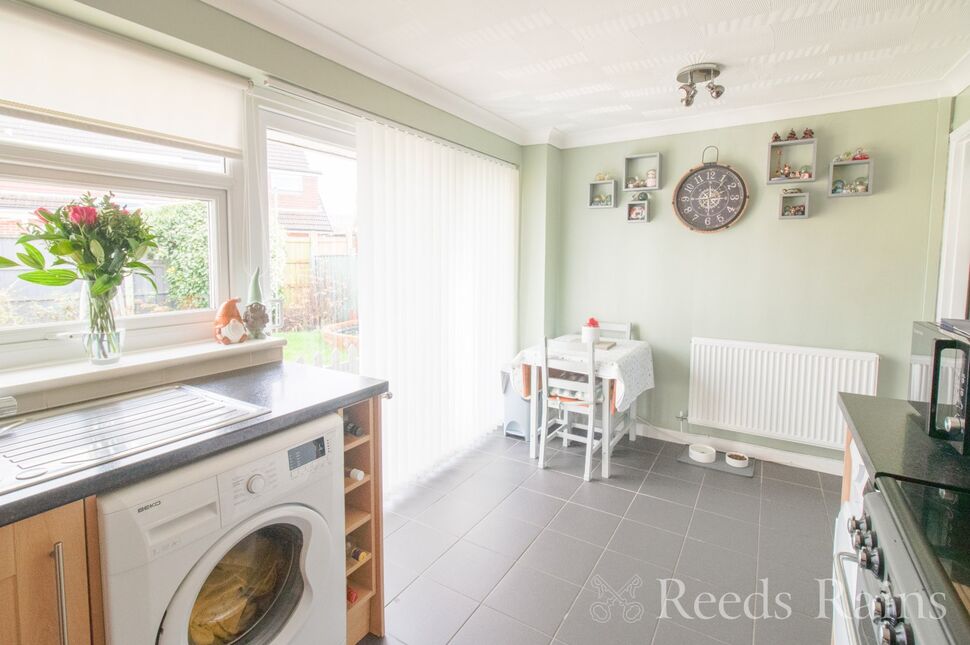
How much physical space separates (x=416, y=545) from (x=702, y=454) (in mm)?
2095

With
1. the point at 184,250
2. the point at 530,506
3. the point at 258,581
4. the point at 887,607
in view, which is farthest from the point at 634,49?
the point at 258,581

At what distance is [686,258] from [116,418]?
3.45 metres

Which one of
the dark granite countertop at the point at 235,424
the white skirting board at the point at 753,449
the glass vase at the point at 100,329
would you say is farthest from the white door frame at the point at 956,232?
the glass vase at the point at 100,329

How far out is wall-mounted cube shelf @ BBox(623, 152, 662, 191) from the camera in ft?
11.7

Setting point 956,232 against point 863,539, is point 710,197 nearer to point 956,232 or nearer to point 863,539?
point 956,232

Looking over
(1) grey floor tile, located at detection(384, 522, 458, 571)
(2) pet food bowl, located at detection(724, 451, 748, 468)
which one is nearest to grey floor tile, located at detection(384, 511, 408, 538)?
(1) grey floor tile, located at detection(384, 522, 458, 571)

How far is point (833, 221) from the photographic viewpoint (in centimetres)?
308

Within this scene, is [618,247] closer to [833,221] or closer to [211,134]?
[833,221]

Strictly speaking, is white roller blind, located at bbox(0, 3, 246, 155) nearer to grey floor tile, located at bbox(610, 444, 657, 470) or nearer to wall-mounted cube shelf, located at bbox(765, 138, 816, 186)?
grey floor tile, located at bbox(610, 444, 657, 470)

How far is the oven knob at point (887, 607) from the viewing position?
790 mm

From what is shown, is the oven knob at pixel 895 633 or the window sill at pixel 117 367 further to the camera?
the window sill at pixel 117 367

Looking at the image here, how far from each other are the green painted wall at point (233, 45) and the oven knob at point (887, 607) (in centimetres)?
244

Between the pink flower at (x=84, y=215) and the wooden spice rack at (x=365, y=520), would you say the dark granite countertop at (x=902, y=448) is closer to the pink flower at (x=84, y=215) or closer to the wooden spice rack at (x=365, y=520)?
the wooden spice rack at (x=365, y=520)

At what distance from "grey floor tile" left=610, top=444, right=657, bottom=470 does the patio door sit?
1989mm
